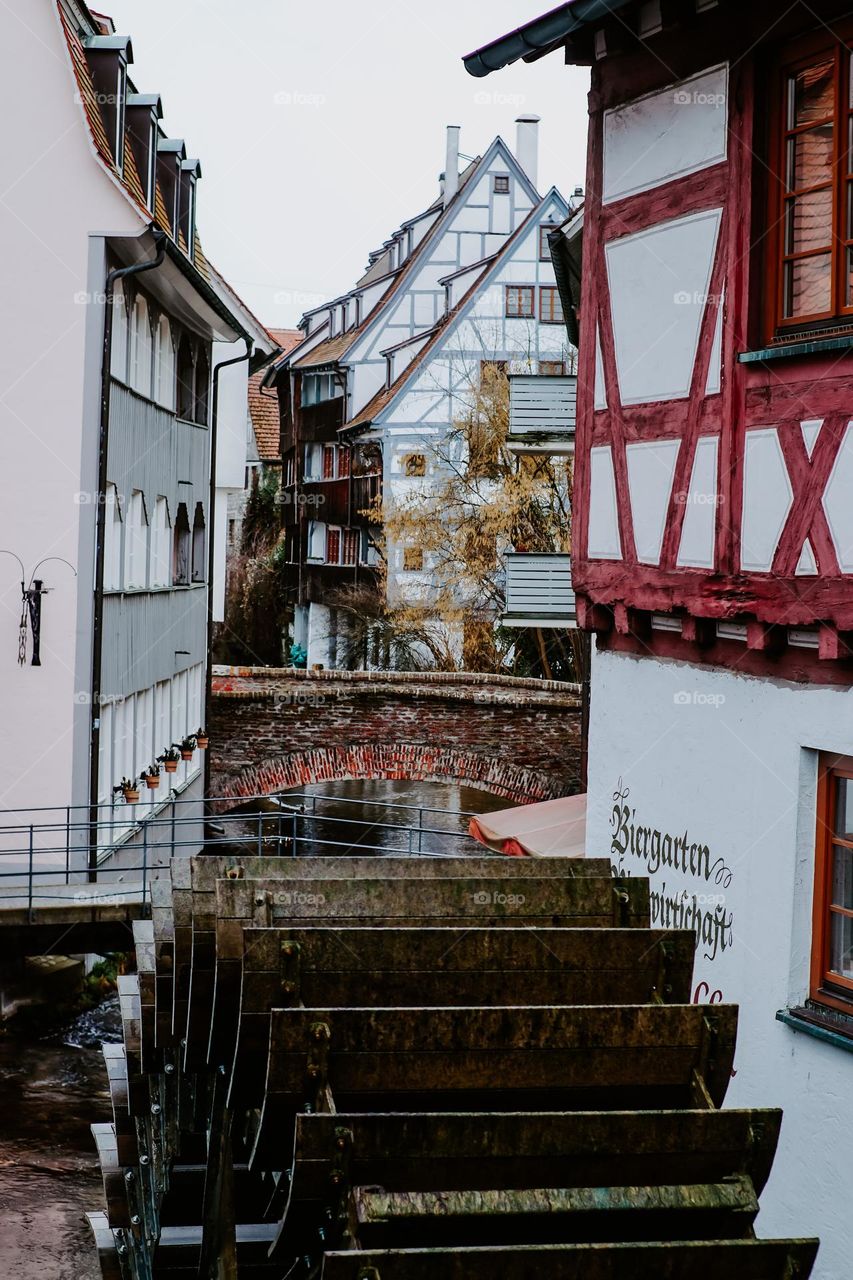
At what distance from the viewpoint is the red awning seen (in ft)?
38.0

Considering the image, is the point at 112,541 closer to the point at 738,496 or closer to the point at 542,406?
the point at 542,406

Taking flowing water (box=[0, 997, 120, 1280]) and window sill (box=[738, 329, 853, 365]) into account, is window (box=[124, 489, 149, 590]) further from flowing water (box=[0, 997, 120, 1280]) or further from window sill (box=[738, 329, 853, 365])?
window sill (box=[738, 329, 853, 365])

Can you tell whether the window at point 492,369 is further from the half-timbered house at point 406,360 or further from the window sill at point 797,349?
the window sill at point 797,349

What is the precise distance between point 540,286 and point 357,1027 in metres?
29.0

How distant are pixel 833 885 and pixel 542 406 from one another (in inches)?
312

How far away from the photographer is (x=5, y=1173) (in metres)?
A: 13.5

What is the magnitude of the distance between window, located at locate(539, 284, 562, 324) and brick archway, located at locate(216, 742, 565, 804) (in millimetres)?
13397

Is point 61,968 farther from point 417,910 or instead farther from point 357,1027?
point 357,1027

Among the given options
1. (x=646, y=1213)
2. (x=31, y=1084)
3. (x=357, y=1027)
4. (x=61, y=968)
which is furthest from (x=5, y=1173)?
(x=646, y=1213)

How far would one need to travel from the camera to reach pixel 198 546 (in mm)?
24062

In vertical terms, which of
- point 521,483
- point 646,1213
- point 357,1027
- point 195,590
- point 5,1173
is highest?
point 521,483

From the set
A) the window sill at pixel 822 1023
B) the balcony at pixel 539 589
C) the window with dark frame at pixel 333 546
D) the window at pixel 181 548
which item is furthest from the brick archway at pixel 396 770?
the window sill at pixel 822 1023

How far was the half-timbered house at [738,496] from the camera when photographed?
22.5 feet

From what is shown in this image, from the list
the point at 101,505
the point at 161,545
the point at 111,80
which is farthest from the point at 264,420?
the point at 101,505
